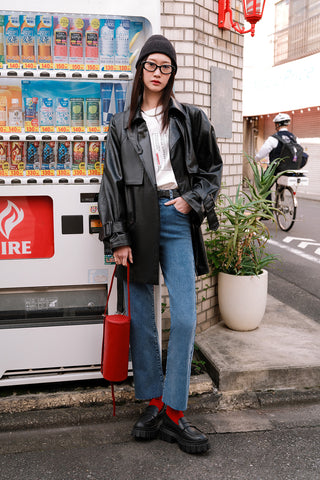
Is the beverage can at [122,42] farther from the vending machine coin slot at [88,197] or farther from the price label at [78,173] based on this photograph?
the vending machine coin slot at [88,197]

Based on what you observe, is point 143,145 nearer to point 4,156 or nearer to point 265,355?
point 4,156

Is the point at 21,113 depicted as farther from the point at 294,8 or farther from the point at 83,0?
the point at 294,8

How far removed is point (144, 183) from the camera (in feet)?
8.86

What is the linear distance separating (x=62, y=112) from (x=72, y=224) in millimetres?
718

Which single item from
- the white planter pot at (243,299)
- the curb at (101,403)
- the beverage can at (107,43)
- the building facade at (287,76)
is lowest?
the curb at (101,403)

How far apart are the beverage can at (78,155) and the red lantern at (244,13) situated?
181 cm

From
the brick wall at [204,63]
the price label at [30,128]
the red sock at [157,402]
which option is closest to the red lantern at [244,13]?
the brick wall at [204,63]

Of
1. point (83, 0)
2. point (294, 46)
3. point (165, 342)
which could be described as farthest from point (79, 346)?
point (294, 46)

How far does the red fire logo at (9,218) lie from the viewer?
10.4 feet

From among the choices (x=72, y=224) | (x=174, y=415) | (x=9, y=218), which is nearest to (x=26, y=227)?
(x=9, y=218)

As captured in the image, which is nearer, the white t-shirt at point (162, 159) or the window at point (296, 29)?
the white t-shirt at point (162, 159)

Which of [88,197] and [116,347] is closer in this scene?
[116,347]

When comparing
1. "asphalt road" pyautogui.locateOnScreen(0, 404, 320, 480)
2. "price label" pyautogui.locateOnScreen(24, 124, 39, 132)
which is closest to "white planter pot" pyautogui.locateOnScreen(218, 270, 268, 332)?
"asphalt road" pyautogui.locateOnScreen(0, 404, 320, 480)

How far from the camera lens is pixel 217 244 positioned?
416 cm
